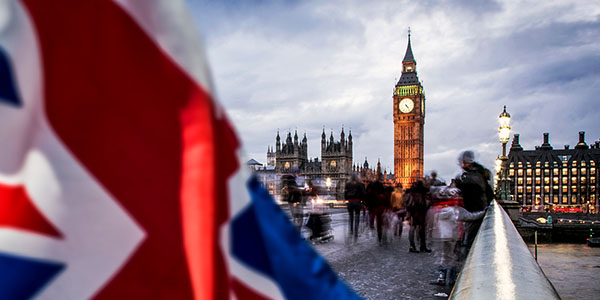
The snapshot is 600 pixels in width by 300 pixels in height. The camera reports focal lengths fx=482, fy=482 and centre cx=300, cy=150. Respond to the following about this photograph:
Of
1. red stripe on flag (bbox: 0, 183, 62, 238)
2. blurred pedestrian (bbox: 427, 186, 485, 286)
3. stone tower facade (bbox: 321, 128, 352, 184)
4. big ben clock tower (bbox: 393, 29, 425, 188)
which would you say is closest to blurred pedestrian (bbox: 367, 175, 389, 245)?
blurred pedestrian (bbox: 427, 186, 485, 286)

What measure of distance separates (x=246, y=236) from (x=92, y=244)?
0.77 ft

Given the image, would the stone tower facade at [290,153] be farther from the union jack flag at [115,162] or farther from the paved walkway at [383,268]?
the union jack flag at [115,162]

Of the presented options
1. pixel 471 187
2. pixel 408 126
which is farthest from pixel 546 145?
pixel 471 187

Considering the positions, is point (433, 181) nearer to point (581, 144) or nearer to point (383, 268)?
point (383, 268)

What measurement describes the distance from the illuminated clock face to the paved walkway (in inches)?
3723

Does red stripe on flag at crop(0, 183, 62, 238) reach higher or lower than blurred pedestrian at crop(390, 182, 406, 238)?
higher

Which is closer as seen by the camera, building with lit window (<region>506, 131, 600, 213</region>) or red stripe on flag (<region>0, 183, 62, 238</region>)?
red stripe on flag (<region>0, 183, 62, 238</region>)

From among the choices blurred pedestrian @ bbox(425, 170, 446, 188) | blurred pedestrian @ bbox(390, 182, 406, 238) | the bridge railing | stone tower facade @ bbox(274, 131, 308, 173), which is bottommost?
blurred pedestrian @ bbox(390, 182, 406, 238)

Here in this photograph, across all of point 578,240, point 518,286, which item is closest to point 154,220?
point 518,286

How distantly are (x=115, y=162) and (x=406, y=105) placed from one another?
345ft

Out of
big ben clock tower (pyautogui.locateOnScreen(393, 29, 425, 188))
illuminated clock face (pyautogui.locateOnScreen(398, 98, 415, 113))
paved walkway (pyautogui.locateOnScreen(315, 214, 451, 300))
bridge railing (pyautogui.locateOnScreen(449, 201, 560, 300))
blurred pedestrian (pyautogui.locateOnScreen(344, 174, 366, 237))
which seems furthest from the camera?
illuminated clock face (pyautogui.locateOnScreen(398, 98, 415, 113))

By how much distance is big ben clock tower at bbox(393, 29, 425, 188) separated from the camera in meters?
100

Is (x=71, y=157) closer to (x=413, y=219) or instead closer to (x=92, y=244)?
(x=92, y=244)

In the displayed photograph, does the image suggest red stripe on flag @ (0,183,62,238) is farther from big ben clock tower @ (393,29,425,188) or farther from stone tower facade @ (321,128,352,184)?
big ben clock tower @ (393,29,425,188)
